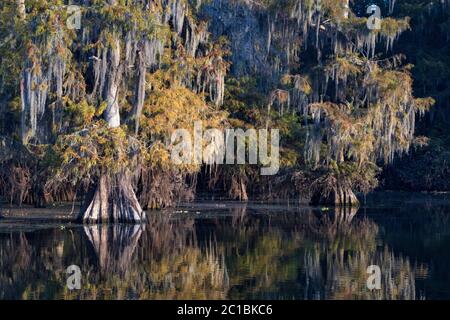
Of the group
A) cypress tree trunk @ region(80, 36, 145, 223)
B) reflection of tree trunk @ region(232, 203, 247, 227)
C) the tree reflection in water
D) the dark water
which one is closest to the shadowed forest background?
cypress tree trunk @ region(80, 36, 145, 223)

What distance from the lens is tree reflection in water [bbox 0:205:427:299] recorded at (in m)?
11.3

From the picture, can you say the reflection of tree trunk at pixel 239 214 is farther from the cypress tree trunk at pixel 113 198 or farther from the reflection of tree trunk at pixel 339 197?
the reflection of tree trunk at pixel 339 197

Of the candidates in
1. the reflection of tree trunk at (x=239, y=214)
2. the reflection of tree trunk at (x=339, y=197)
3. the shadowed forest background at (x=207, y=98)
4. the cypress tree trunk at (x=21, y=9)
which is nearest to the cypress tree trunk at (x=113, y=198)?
the shadowed forest background at (x=207, y=98)

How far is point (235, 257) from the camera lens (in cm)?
1457

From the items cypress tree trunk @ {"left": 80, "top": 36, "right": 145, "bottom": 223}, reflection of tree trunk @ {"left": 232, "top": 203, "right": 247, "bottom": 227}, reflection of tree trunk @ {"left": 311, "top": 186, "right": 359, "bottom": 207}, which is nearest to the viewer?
cypress tree trunk @ {"left": 80, "top": 36, "right": 145, "bottom": 223}

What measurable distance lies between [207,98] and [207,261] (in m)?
12.4

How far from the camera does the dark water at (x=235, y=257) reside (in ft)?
37.4

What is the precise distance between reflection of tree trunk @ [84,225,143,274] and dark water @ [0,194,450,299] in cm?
2

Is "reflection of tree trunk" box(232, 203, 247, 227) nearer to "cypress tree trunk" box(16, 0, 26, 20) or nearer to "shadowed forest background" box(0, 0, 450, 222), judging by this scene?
"shadowed forest background" box(0, 0, 450, 222)

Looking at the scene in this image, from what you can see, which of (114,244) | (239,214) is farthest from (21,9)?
(239,214)

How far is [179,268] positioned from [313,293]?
8.86ft

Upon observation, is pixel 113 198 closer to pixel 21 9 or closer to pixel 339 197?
pixel 21 9

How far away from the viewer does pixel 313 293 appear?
11250mm
